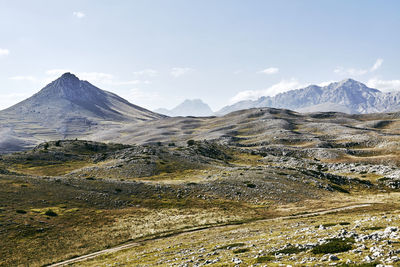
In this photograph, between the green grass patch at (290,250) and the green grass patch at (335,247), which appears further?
the green grass patch at (290,250)

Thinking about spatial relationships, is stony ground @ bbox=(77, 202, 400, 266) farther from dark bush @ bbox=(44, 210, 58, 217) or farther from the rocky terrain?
dark bush @ bbox=(44, 210, 58, 217)

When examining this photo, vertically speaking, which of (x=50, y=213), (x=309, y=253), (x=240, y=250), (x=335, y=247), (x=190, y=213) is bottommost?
(x=190, y=213)

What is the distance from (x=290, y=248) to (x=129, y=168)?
78618 millimetres

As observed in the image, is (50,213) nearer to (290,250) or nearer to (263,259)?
(263,259)

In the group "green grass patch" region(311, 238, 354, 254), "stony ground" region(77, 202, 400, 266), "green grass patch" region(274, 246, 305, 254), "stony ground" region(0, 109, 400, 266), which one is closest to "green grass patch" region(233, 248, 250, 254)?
"stony ground" region(77, 202, 400, 266)

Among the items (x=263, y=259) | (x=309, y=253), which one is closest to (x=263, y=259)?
(x=263, y=259)

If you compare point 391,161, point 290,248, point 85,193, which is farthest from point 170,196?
point 391,161

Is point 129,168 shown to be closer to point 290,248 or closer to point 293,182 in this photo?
point 293,182

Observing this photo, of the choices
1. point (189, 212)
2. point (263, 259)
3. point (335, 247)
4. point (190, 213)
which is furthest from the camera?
point (189, 212)

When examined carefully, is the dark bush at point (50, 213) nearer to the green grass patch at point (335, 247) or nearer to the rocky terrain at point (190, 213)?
the rocky terrain at point (190, 213)

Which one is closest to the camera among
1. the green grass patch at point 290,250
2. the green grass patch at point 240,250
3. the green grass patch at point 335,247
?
the green grass patch at point 335,247

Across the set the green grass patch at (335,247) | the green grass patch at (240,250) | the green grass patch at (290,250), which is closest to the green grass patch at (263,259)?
the green grass patch at (290,250)

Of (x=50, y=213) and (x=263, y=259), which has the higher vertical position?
(x=263, y=259)

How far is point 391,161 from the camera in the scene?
→ 4636 inches
